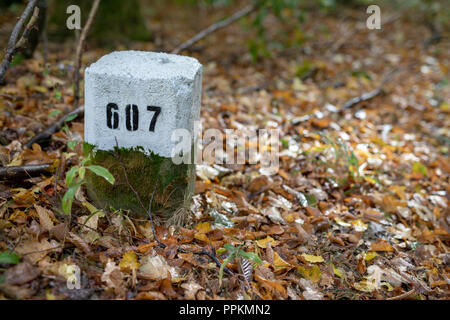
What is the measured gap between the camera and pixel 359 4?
7863mm

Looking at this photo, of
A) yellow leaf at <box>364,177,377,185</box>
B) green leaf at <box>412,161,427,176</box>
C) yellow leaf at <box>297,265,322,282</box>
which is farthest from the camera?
green leaf at <box>412,161,427,176</box>

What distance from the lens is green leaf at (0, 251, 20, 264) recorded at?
1.70 metres

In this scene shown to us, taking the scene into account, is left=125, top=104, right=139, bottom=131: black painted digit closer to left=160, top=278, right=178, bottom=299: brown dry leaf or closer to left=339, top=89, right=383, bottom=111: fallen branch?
left=160, top=278, right=178, bottom=299: brown dry leaf

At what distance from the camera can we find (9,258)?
5.61ft

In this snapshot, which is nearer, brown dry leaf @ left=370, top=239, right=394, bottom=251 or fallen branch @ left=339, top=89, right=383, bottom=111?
brown dry leaf @ left=370, top=239, right=394, bottom=251

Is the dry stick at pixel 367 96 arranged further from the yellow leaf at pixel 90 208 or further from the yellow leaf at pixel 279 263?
the yellow leaf at pixel 90 208

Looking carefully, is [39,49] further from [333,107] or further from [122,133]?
[333,107]

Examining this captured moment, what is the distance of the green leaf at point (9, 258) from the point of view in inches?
66.9

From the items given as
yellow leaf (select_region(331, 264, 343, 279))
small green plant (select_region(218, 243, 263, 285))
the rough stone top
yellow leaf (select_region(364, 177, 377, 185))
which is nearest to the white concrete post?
the rough stone top

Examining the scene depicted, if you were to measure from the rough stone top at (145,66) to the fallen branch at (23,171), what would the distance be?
764mm

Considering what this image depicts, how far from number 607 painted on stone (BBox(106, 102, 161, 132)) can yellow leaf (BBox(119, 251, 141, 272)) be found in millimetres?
672

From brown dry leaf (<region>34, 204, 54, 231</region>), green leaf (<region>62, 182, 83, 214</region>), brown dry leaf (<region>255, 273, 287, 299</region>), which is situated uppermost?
green leaf (<region>62, 182, 83, 214</region>)

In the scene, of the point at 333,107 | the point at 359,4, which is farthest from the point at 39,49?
the point at 359,4

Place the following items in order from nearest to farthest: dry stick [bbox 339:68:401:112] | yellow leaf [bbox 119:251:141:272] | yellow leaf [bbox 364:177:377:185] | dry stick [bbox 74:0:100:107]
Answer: yellow leaf [bbox 119:251:141:272]
dry stick [bbox 74:0:100:107]
yellow leaf [bbox 364:177:377:185]
dry stick [bbox 339:68:401:112]
